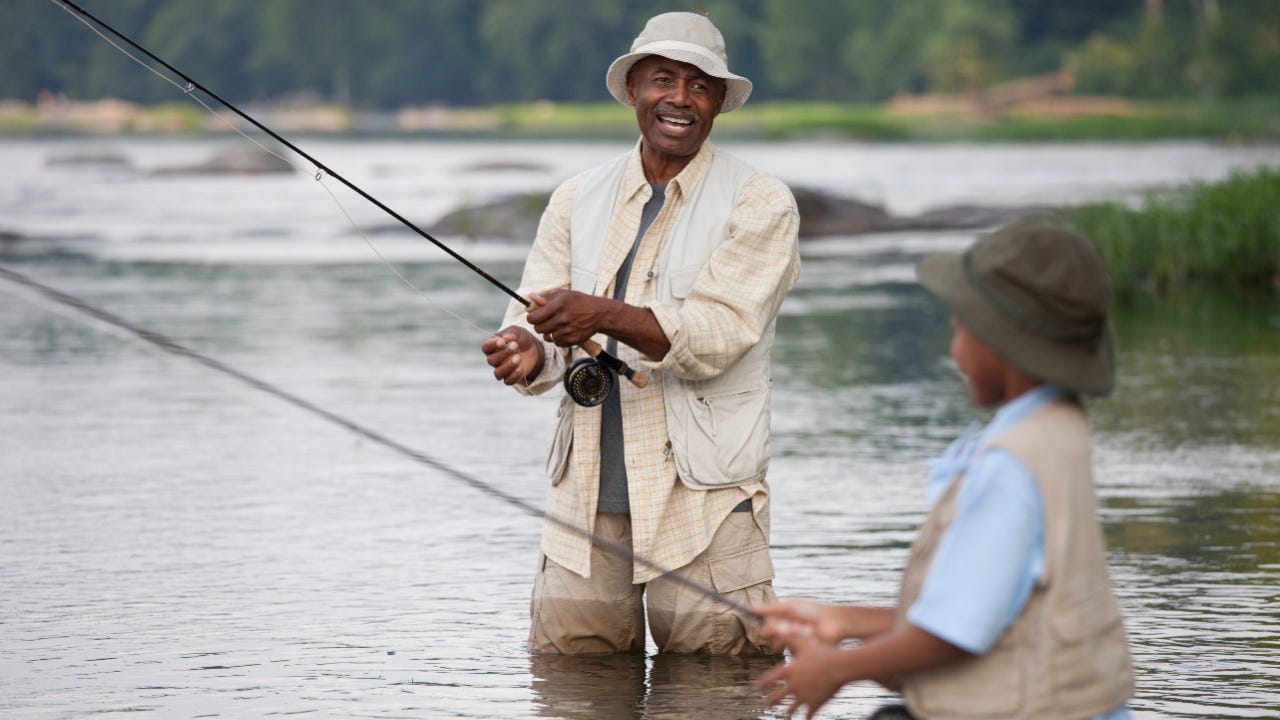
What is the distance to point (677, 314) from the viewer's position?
4.35 metres

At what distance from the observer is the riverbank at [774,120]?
228 ft

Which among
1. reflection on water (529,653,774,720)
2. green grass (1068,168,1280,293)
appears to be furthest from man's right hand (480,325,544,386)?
green grass (1068,168,1280,293)

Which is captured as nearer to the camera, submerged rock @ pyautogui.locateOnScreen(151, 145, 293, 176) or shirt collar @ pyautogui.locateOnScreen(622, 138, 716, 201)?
shirt collar @ pyautogui.locateOnScreen(622, 138, 716, 201)

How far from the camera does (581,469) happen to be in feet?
15.0

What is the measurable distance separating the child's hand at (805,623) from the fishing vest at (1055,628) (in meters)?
A: 0.17

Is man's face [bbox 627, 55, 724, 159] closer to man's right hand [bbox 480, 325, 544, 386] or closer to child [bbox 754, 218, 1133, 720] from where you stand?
man's right hand [bbox 480, 325, 544, 386]

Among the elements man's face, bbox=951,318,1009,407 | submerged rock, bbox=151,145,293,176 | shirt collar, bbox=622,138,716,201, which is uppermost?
submerged rock, bbox=151,145,293,176

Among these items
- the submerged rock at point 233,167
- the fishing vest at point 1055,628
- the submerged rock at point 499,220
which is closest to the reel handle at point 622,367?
the fishing vest at point 1055,628

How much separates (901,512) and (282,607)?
2.67 meters

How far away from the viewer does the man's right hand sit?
4.44 metres

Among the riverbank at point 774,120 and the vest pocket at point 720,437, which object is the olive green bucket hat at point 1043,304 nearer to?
the vest pocket at point 720,437

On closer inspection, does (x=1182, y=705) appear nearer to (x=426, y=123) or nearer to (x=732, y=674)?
(x=732, y=674)

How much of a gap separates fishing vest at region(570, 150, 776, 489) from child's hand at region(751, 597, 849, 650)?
5.27 ft

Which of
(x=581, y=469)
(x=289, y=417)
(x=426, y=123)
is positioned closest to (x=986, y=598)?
(x=581, y=469)
